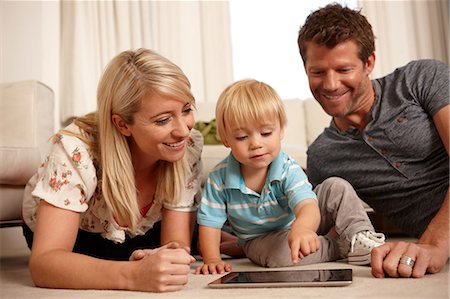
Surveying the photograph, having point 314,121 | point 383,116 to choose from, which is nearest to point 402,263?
point 383,116

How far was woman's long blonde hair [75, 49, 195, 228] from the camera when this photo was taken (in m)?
1.42

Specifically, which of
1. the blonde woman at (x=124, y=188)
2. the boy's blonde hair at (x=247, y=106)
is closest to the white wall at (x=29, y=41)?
the blonde woman at (x=124, y=188)

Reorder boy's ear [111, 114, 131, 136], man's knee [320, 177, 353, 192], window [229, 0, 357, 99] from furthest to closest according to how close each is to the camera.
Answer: window [229, 0, 357, 99], man's knee [320, 177, 353, 192], boy's ear [111, 114, 131, 136]

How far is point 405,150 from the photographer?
1.62 m

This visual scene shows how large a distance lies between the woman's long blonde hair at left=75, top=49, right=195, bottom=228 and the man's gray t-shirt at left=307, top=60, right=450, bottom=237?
1.88ft

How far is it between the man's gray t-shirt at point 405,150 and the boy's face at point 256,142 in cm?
30

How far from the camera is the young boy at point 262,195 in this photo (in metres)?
1.54

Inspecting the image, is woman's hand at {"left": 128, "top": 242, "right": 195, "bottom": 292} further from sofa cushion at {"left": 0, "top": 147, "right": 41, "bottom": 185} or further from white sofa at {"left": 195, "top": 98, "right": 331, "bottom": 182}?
white sofa at {"left": 195, "top": 98, "right": 331, "bottom": 182}

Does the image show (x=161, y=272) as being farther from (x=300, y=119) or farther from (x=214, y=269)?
(x=300, y=119)

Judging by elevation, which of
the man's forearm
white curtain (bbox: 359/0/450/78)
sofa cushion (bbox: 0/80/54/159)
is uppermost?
white curtain (bbox: 359/0/450/78)

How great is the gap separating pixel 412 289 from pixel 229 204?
65 centimetres

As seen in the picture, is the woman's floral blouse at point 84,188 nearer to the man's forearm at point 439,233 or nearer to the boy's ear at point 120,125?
the boy's ear at point 120,125

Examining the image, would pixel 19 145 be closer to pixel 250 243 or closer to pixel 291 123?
pixel 250 243

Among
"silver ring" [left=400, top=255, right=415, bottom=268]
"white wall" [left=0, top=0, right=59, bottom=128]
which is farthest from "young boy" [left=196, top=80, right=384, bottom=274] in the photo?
"white wall" [left=0, top=0, right=59, bottom=128]
